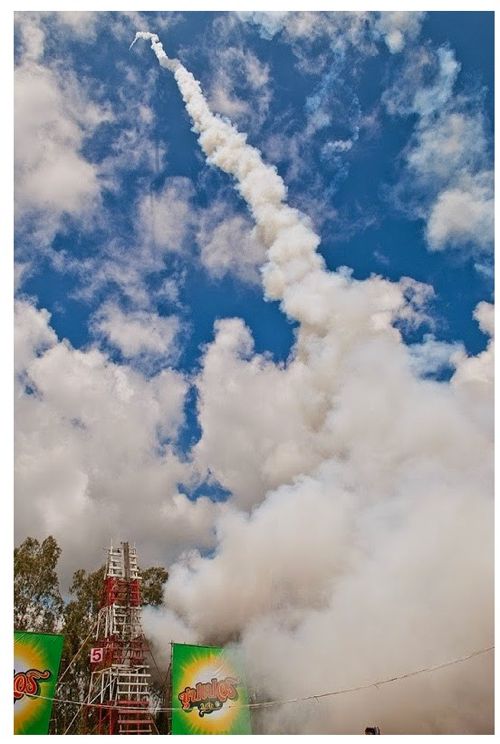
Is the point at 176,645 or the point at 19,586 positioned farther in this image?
the point at 19,586

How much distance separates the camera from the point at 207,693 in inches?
1283

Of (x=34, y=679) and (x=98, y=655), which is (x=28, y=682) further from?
(x=98, y=655)

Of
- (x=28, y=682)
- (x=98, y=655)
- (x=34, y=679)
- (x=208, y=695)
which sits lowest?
(x=208, y=695)

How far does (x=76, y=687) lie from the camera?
40.7m

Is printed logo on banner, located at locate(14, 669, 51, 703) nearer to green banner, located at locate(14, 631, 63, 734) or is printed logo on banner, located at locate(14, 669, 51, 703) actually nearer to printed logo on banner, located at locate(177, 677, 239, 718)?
green banner, located at locate(14, 631, 63, 734)

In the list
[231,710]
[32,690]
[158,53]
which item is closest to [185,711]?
[231,710]

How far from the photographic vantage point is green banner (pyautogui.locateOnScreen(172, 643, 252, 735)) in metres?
31.6

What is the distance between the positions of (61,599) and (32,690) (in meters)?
14.7

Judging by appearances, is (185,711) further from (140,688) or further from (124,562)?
(124,562)

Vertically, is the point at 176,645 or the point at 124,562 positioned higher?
the point at 124,562

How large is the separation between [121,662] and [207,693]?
17.3 ft

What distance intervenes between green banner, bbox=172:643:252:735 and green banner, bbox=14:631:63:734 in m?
6.08

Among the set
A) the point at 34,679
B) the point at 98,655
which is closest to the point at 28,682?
the point at 34,679

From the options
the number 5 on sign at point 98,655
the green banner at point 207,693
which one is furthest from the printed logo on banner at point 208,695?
the number 5 on sign at point 98,655
